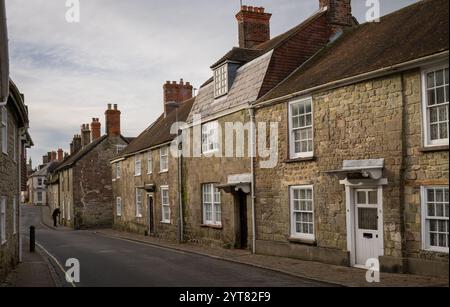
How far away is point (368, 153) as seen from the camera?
14.2 m

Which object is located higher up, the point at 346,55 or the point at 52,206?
the point at 346,55

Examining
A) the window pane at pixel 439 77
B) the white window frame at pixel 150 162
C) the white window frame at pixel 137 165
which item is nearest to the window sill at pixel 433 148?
the window pane at pixel 439 77

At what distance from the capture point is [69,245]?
25.4 m

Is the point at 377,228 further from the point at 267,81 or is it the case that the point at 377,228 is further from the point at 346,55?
the point at 267,81

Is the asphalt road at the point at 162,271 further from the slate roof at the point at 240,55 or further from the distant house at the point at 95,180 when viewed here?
the distant house at the point at 95,180

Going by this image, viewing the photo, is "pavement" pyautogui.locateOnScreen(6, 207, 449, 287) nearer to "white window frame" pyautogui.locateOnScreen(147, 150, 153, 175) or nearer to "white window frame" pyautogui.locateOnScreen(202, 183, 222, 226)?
"white window frame" pyautogui.locateOnScreen(202, 183, 222, 226)

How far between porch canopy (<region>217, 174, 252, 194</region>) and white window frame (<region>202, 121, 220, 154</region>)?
1.83m

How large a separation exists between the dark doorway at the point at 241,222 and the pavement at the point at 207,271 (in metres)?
0.73

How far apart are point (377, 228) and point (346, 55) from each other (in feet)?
20.5

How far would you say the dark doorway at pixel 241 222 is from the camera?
20344 mm

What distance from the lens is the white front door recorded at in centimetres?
1385

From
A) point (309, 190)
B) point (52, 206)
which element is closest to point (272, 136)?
point (309, 190)
